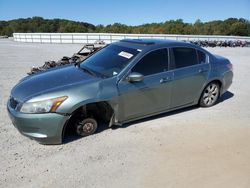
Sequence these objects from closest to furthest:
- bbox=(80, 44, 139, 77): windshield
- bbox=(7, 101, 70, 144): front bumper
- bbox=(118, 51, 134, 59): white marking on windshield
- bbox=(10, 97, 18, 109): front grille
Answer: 1. bbox=(7, 101, 70, 144): front bumper
2. bbox=(10, 97, 18, 109): front grille
3. bbox=(80, 44, 139, 77): windshield
4. bbox=(118, 51, 134, 59): white marking on windshield

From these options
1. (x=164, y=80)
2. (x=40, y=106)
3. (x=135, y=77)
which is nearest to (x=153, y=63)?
(x=164, y=80)

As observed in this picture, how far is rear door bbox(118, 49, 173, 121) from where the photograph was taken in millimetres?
4707

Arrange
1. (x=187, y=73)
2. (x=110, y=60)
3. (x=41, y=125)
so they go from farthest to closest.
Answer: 1. (x=187, y=73)
2. (x=110, y=60)
3. (x=41, y=125)

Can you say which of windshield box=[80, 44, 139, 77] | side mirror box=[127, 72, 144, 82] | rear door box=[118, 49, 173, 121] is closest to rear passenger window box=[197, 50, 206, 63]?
rear door box=[118, 49, 173, 121]

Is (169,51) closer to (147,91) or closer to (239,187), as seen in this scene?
(147,91)

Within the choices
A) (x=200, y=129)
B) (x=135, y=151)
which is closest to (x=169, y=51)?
(x=200, y=129)

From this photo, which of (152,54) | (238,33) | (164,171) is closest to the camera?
(164,171)

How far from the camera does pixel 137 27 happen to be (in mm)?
62375

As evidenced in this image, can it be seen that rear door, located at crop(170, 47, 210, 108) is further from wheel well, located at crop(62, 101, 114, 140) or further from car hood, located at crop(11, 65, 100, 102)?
car hood, located at crop(11, 65, 100, 102)

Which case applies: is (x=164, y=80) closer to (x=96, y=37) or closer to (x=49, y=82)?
(x=49, y=82)

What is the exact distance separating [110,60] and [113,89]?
84cm

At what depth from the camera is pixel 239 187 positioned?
339 cm

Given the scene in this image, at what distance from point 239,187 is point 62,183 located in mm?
2175

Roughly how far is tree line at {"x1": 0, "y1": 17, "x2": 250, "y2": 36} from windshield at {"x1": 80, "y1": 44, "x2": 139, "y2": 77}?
48.1m
